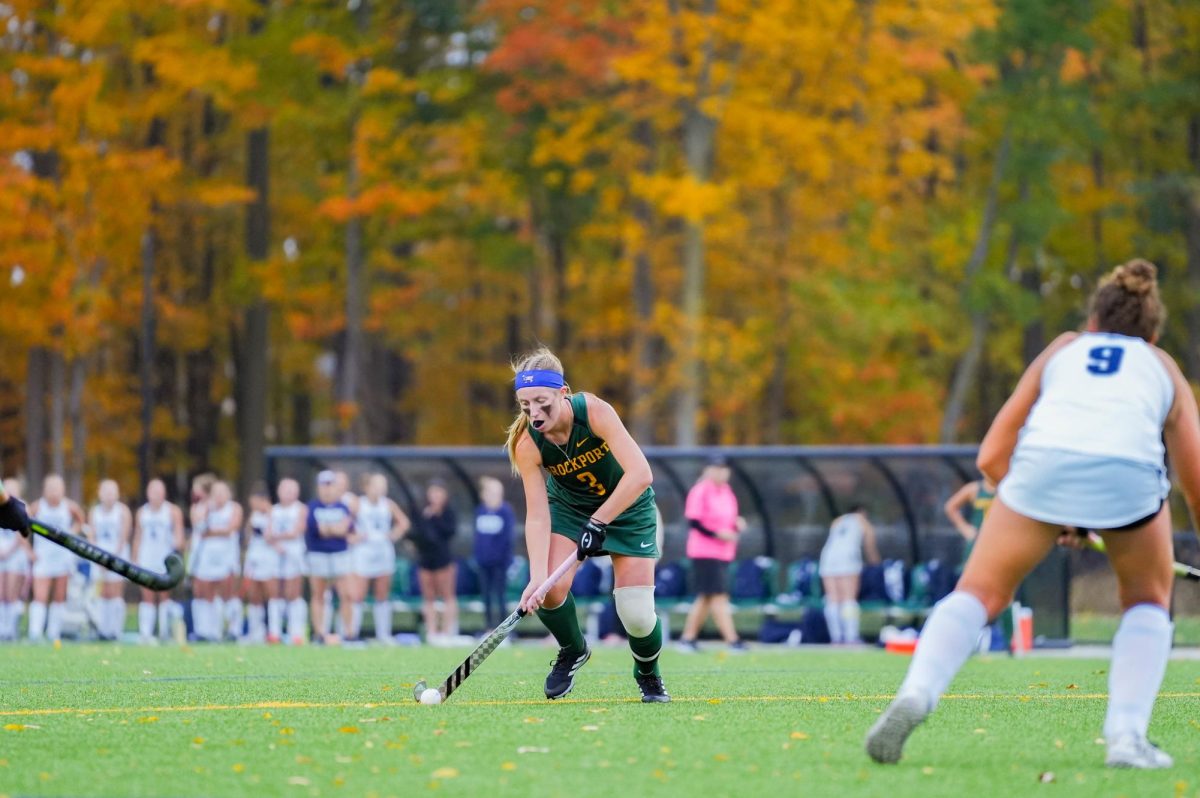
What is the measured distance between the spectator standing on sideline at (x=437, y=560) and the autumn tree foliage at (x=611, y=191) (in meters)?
8.25

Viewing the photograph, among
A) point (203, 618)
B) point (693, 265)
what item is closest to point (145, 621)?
point (203, 618)

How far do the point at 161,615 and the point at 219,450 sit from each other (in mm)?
18579

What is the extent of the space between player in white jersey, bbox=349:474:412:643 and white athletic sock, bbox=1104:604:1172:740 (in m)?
15.2

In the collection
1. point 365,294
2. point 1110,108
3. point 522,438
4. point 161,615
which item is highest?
point 1110,108

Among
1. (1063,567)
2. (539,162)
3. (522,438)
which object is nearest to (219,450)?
(539,162)

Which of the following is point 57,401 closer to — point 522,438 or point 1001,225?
point 1001,225

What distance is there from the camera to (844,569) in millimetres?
21922

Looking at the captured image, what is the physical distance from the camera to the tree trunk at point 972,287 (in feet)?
105

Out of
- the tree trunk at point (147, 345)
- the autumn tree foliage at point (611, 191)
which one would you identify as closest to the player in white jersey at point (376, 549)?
the tree trunk at point (147, 345)

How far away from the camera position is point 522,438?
373 inches

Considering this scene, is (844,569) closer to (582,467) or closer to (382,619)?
(382,619)

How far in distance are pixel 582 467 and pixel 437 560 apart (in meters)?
12.8

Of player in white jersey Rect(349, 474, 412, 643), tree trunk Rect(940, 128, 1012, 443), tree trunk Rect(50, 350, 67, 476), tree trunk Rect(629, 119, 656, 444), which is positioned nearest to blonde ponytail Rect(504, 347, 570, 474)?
player in white jersey Rect(349, 474, 412, 643)

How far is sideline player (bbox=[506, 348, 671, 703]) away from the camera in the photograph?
9141 millimetres
